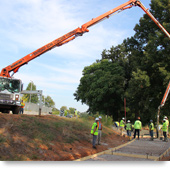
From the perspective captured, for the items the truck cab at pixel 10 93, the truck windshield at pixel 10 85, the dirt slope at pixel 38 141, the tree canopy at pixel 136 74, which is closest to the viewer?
the dirt slope at pixel 38 141

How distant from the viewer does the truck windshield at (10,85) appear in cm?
1493

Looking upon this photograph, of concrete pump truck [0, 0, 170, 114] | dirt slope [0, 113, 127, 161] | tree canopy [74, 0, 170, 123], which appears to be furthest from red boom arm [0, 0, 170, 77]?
tree canopy [74, 0, 170, 123]

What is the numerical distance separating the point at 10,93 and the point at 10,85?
0.61 metres

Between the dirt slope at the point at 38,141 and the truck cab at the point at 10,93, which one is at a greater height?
the truck cab at the point at 10,93

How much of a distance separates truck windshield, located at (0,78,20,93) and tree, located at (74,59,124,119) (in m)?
21.3

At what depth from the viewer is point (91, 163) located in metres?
8.41

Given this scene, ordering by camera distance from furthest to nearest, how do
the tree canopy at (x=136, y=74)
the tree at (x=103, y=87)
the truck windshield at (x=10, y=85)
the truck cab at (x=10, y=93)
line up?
the tree at (x=103, y=87) → the tree canopy at (x=136, y=74) → the truck windshield at (x=10, y=85) → the truck cab at (x=10, y=93)

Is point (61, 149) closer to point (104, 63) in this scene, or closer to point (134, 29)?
point (134, 29)

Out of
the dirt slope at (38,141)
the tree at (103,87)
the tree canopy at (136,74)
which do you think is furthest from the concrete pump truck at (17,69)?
the tree at (103,87)

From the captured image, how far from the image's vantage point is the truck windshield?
588 inches

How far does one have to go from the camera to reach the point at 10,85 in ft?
49.6

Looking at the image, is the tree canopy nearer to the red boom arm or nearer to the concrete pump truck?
the concrete pump truck

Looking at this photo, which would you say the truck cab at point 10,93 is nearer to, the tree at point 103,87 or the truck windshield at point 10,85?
the truck windshield at point 10,85

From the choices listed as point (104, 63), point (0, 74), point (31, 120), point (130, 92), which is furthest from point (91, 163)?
point (104, 63)
